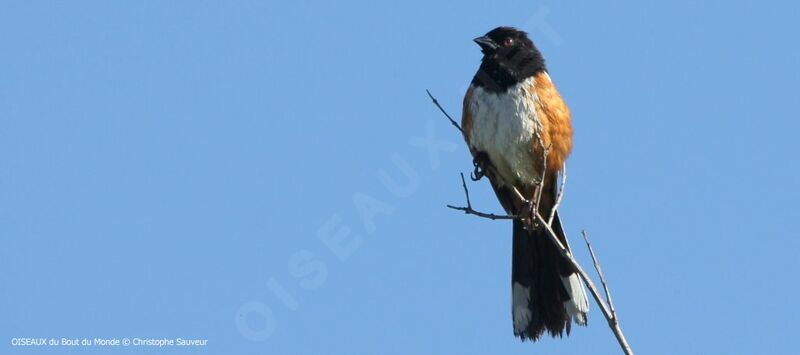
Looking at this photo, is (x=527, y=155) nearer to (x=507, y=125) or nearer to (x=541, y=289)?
(x=507, y=125)

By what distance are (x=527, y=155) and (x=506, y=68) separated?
0.43 m

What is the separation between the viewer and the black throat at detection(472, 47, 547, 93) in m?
4.67

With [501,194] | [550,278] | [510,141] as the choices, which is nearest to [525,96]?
[510,141]

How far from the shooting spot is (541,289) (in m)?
4.71

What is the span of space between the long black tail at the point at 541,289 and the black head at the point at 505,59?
2.20 ft

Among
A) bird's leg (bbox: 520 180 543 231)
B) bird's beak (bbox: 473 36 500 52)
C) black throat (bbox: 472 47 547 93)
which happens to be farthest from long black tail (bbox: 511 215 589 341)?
bird's beak (bbox: 473 36 500 52)

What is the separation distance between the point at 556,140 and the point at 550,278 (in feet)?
2.11

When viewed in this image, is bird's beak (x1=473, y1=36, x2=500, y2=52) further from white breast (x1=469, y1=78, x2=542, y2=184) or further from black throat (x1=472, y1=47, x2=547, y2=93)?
white breast (x1=469, y1=78, x2=542, y2=184)

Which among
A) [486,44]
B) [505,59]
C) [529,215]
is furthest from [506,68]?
[529,215]

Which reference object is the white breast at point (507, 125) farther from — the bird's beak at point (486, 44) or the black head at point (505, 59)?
the bird's beak at point (486, 44)

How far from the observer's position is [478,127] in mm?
4629

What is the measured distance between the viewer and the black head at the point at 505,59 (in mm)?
4684

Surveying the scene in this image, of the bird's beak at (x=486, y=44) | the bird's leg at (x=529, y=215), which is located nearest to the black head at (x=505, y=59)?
the bird's beak at (x=486, y=44)

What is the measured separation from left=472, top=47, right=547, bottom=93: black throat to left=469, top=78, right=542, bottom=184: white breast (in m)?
0.04
